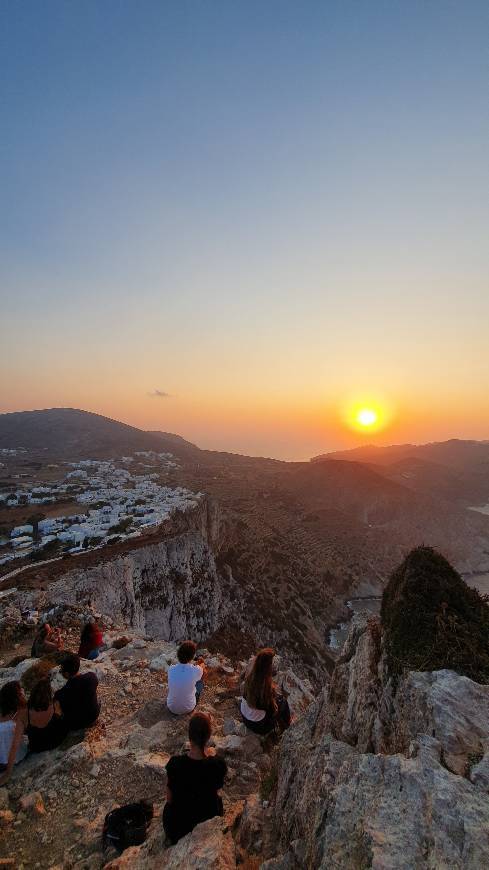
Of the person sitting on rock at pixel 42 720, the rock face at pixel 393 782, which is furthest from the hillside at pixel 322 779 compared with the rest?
the person sitting on rock at pixel 42 720

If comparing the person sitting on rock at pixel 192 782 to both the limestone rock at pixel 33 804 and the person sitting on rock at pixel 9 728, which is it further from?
the person sitting on rock at pixel 9 728

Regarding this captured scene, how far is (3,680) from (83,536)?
28954mm

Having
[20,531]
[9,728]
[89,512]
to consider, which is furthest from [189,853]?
[89,512]

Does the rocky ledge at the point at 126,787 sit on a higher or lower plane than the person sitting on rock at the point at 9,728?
lower

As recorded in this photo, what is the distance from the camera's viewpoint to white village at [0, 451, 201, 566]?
127 ft

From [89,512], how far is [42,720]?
47.3 meters

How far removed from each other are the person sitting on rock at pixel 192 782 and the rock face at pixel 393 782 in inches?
43.5

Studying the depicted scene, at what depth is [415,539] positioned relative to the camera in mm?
89125

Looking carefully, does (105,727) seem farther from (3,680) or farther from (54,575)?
(54,575)

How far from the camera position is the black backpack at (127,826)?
6430mm

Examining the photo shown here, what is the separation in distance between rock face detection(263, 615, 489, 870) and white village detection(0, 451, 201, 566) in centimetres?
3393

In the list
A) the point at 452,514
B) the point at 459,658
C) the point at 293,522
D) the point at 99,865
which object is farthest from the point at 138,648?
the point at 452,514

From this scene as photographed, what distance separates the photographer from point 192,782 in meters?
5.89

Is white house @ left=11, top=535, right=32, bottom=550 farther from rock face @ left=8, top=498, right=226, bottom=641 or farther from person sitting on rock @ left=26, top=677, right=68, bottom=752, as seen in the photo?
person sitting on rock @ left=26, top=677, right=68, bottom=752
